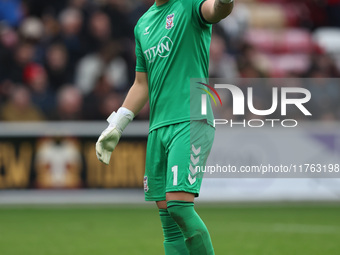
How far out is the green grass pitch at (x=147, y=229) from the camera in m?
7.63

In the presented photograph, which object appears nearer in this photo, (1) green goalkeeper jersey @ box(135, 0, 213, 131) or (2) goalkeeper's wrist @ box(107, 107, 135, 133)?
(1) green goalkeeper jersey @ box(135, 0, 213, 131)

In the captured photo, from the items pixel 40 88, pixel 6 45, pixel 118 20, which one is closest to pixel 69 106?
pixel 40 88

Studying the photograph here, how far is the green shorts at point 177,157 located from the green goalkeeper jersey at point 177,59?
67 millimetres

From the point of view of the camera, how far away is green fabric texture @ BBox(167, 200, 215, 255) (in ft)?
15.3

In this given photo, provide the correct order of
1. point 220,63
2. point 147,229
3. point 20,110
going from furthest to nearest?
point 220,63 < point 20,110 < point 147,229

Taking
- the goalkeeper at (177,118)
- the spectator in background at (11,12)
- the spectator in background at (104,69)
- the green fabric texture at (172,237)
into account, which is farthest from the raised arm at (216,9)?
the spectator in background at (11,12)

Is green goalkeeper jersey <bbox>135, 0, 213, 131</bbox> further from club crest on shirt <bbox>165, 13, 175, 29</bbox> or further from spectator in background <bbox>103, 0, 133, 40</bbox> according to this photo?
spectator in background <bbox>103, 0, 133, 40</bbox>

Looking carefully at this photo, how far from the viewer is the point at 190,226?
468cm

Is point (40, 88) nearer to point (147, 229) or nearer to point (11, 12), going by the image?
point (11, 12)

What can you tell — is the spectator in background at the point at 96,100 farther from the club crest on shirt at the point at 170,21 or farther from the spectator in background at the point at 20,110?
the club crest on shirt at the point at 170,21

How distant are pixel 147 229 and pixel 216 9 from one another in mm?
5143

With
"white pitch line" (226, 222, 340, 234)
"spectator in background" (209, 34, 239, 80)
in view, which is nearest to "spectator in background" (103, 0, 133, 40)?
"spectator in background" (209, 34, 239, 80)

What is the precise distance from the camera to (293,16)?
55.6ft

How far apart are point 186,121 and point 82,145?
7546 mm
